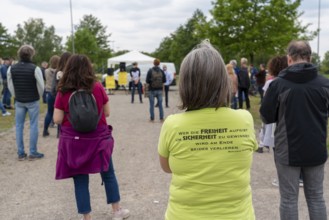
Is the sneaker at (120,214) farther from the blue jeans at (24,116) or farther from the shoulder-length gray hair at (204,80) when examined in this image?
the blue jeans at (24,116)

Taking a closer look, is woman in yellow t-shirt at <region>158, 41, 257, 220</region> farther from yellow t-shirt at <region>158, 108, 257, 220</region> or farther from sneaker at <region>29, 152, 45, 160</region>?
sneaker at <region>29, 152, 45, 160</region>

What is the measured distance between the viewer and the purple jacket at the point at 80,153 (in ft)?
12.4

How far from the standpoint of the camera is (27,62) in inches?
267

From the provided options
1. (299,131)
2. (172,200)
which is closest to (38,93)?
(299,131)

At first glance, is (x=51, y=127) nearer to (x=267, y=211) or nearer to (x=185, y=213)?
(x=267, y=211)

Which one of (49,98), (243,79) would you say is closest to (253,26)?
(243,79)

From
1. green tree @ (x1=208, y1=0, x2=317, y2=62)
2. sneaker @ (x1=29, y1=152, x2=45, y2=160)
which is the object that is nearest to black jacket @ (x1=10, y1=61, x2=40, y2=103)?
sneaker @ (x1=29, y1=152, x2=45, y2=160)

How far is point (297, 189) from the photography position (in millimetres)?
3410

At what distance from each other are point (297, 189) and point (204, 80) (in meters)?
1.86

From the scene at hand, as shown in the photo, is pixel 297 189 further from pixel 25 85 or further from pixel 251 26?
pixel 251 26

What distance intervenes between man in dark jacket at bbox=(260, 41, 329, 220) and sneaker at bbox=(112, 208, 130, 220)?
168 cm

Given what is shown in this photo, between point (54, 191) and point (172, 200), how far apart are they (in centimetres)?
354

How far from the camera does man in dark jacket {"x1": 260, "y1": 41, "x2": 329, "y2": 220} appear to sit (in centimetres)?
325

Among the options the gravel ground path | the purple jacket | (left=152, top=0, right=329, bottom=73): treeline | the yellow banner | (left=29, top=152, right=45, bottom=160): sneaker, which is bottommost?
the gravel ground path
